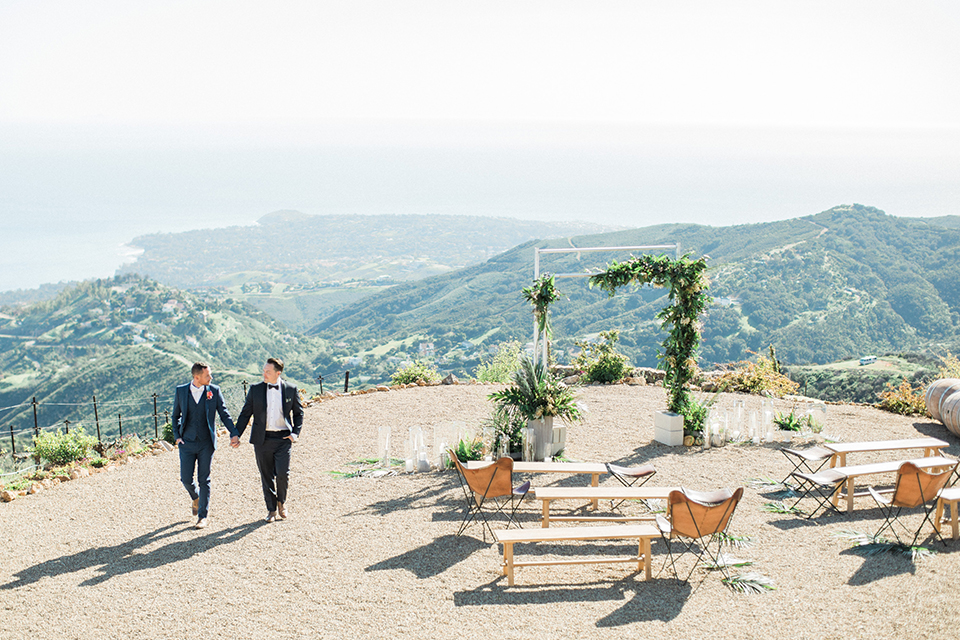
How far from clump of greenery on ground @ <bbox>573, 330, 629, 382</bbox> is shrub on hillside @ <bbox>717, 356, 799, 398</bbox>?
1.88 m

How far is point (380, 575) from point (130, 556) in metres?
2.22

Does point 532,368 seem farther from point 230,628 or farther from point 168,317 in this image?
point 168,317

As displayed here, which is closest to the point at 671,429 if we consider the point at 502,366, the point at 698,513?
the point at 698,513

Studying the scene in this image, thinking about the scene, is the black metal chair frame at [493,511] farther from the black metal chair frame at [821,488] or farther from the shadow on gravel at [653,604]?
the black metal chair frame at [821,488]

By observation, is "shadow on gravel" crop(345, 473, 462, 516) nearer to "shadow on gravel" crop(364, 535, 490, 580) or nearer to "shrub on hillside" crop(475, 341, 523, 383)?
"shadow on gravel" crop(364, 535, 490, 580)

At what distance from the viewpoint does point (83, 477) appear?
26.4 feet

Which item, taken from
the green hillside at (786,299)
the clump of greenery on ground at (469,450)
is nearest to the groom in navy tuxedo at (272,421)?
the clump of greenery on ground at (469,450)

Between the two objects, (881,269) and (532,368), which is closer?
(532,368)

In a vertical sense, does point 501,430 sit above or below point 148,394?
above

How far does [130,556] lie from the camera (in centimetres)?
559

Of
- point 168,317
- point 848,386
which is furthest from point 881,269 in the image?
point 168,317

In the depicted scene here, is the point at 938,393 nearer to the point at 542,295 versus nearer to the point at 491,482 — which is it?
the point at 542,295

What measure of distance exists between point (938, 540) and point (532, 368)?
431 cm

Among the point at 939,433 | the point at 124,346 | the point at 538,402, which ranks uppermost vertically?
the point at 538,402
